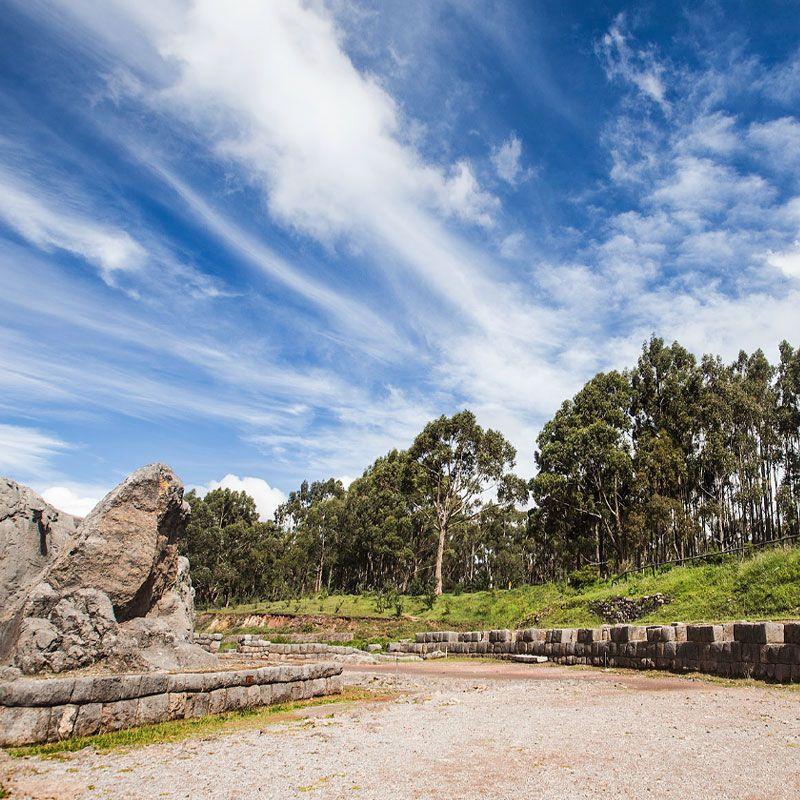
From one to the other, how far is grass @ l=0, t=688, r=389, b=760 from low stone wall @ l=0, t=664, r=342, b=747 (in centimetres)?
12

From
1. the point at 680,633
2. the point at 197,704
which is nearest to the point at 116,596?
the point at 197,704

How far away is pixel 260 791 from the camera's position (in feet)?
16.0

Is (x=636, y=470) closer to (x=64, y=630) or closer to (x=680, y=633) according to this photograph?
(x=680, y=633)

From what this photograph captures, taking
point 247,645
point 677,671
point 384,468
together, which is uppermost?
point 384,468

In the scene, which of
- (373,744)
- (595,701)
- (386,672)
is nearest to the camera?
(373,744)

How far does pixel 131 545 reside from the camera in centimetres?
1154

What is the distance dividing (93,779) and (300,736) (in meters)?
2.55

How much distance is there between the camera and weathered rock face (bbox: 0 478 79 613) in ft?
34.3

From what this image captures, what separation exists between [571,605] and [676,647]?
10.0 meters

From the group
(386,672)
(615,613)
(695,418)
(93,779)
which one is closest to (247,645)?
(386,672)

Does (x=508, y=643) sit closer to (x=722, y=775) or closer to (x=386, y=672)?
(x=386, y=672)

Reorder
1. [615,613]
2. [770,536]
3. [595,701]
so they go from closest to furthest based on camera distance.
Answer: [595,701] < [615,613] < [770,536]

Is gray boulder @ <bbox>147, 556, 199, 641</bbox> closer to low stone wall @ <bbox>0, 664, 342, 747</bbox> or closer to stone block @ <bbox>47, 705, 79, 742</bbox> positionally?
low stone wall @ <bbox>0, 664, 342, 747</bbox>

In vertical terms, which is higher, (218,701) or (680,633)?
(680,633)
